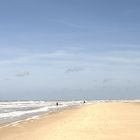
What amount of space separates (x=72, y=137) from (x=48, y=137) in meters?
Result: 1.24

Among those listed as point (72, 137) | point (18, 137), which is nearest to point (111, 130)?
point (72, 137)

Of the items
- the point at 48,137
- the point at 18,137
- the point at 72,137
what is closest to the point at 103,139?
the point at 72,137

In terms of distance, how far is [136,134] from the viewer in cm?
2017

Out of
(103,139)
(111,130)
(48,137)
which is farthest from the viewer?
(111,130)

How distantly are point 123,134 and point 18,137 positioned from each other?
5.35 meters

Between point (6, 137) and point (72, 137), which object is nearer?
point (72, 137)

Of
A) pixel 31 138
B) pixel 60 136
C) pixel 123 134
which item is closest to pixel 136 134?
pixel 123 134

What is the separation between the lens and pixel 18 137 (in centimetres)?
2089

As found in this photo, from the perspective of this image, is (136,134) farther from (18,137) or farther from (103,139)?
(18,137)

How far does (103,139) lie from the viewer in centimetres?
1878

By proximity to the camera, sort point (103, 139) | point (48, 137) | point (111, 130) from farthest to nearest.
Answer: point (111, 130)
point (48, 137)
point (103, 139)

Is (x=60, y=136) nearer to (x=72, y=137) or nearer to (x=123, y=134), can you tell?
(x=72, y=137)

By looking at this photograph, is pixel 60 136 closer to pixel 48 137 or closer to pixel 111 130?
pixel 48 137

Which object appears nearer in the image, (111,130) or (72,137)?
(72,137)
